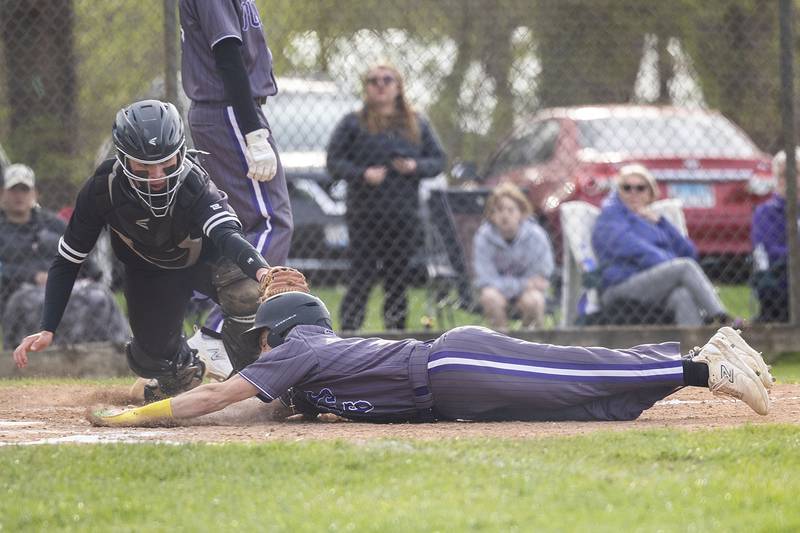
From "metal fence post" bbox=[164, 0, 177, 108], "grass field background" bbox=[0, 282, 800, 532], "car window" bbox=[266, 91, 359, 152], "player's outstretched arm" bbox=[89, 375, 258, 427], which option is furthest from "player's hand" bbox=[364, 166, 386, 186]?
"grass field background" bbox=[0, 282, 800, 532]

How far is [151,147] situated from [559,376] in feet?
6.43

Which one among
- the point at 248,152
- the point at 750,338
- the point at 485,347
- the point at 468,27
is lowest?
the point at 750,338

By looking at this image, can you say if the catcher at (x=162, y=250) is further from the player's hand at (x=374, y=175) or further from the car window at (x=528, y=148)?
the car window at (x=528, y=148)

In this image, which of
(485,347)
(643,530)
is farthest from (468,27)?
(643,530)

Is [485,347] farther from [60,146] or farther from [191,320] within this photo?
[60,146]

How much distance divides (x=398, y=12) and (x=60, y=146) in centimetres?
268

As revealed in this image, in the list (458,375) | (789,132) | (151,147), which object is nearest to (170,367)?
(151,147)

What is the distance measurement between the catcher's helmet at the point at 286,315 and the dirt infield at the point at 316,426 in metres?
0.39

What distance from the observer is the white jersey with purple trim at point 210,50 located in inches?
264

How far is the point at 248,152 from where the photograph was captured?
22.0ft

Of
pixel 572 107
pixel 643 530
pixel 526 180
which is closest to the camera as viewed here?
pixel 643 530

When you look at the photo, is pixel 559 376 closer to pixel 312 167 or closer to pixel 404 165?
pixel 404 165

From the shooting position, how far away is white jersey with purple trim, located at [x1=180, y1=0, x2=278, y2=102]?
6.71 m

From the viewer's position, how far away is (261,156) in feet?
21.7
